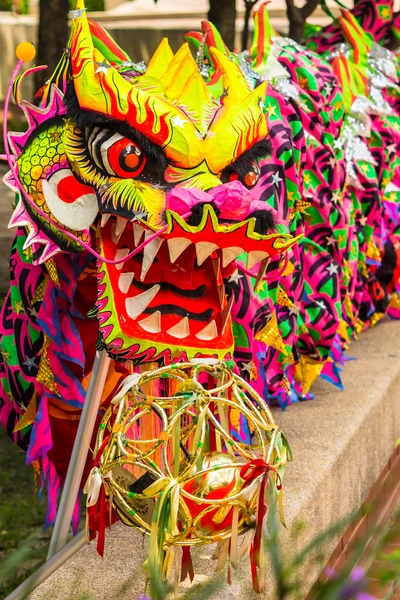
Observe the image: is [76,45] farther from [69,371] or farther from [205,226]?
[69,371]

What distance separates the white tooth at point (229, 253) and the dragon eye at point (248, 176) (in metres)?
0.21

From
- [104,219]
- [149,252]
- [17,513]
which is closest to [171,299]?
[149,252]

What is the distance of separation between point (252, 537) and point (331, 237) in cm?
165

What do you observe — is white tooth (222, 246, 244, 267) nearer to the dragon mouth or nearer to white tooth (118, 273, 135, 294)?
the dragon mouth

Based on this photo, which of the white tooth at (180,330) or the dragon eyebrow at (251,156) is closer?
the white tooth at (180,330)

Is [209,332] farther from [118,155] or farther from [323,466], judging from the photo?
[323,466]

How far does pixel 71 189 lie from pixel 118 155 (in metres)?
0.16

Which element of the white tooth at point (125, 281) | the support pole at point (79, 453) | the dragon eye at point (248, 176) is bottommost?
the support pole at point (79, 453)

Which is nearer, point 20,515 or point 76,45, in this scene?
point 76,45

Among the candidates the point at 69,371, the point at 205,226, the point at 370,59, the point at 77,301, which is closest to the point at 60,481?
the point at 69,371

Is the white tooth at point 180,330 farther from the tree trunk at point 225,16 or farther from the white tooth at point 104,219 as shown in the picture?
the tree trunk at point 225,16

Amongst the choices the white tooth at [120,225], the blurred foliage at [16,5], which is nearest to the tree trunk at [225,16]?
the white tooth at [120,225]

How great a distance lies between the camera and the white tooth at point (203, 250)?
1901 mm

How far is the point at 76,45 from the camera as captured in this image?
2.08m
